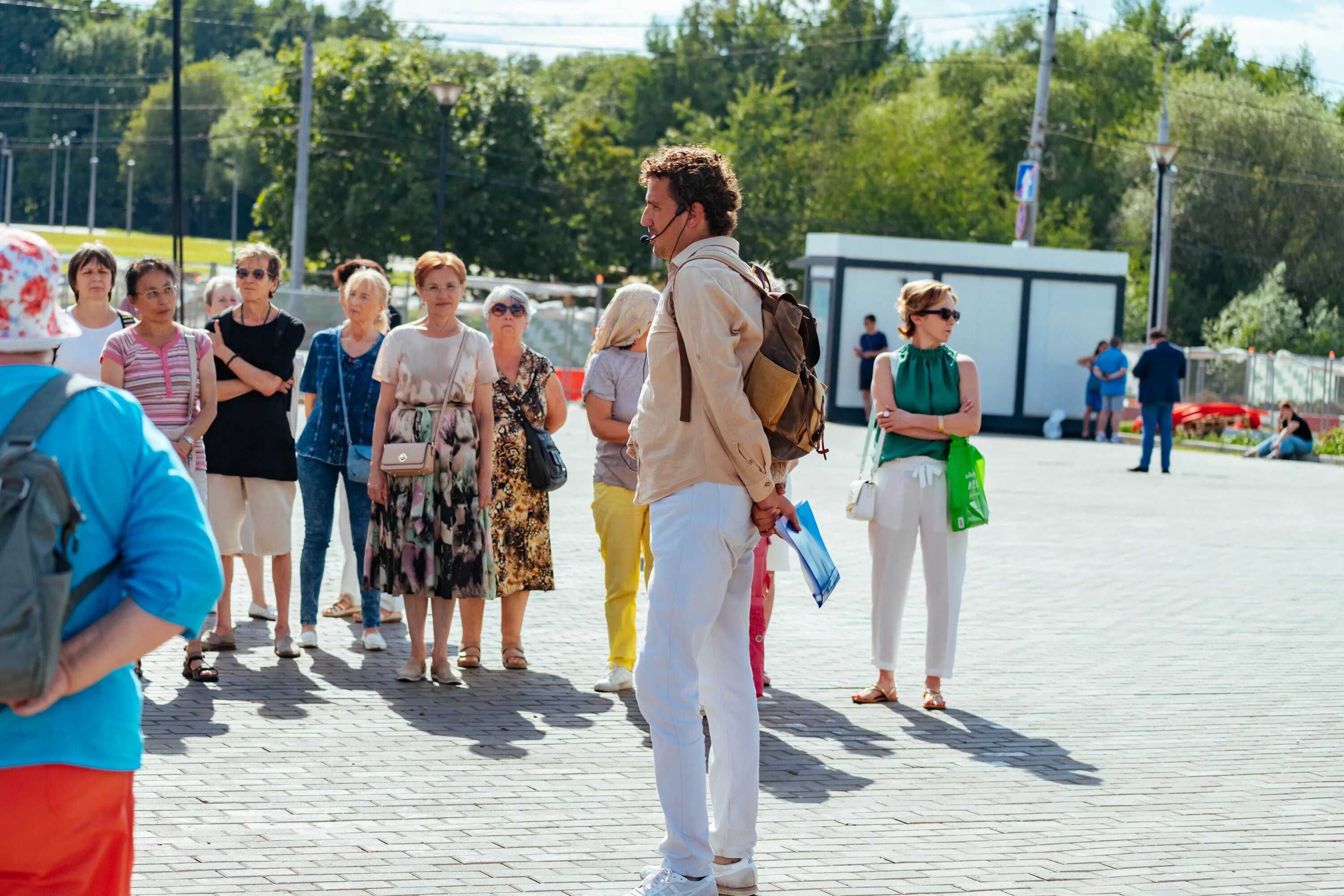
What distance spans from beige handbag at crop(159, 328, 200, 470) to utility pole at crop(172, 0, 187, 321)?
14451mm

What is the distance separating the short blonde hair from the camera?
677 cm

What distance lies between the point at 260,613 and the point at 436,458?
6.66 ft

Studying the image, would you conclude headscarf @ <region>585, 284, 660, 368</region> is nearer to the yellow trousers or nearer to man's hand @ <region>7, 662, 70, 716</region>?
the yellow trousers

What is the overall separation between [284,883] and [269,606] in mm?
4626

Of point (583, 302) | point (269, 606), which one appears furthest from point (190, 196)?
point (269, 606)

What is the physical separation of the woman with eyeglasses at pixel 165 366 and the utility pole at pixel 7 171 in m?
107

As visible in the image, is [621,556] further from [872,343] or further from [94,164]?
[94,164]

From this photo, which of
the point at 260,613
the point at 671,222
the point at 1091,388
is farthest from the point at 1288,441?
the point at 671,222

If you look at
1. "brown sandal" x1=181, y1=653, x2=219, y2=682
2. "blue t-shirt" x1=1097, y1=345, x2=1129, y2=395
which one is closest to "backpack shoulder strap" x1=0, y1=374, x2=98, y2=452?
"brown sandal" x1=181, y1=653, x2=219, y2=682

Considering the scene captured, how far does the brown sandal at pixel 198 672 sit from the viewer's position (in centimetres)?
679

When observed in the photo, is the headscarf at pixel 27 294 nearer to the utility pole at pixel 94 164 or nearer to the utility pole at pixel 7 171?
the utility pole at pixel 7 171

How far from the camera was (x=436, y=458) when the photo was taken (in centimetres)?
699

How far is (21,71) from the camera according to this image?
141 meters

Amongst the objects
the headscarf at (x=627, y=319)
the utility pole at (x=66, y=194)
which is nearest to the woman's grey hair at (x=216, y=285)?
the headscarf at (x=627, y=319)
